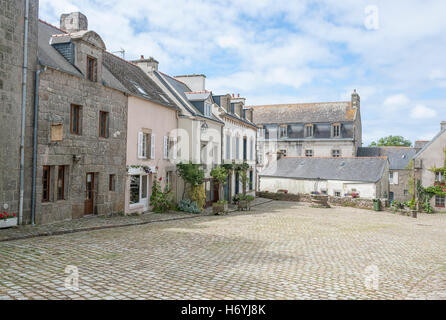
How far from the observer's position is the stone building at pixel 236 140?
26439 mm

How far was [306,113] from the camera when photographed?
46344mm

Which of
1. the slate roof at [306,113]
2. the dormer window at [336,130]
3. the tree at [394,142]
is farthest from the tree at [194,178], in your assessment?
the tree at [394,142]

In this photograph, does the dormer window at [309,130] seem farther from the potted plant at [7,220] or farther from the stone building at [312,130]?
the potted plant at [7,220]

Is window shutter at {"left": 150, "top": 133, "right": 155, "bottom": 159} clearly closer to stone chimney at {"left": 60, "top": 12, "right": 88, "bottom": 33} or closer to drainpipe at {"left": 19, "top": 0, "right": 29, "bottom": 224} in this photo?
stone chimney at {"left": 60, "top": 12, "right": 88, "bottom": 33}

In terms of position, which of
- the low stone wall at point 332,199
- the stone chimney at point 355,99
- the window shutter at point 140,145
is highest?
the stone chimney at point 355,99

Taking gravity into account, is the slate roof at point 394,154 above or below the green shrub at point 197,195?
above

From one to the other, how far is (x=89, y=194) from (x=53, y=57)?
5495 millimetres

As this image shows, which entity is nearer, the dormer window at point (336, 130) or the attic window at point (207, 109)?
the attic window at point (207, 109)

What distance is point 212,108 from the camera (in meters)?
25.7

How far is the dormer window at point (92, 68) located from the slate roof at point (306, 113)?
34.0 m

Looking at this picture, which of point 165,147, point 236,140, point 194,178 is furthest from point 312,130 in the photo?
point 165,147

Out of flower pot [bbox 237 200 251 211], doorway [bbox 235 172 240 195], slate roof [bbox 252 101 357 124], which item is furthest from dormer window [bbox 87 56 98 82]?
slate roof [bbox 252 101 357 124]

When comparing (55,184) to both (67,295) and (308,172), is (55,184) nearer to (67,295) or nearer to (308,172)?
(67,295)
